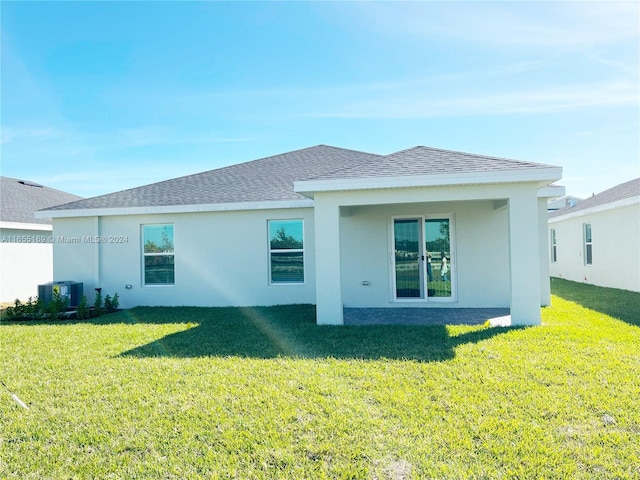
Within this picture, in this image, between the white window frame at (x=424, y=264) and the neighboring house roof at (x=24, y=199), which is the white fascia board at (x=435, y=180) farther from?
the neighboring house roof at (x=24, y=199)

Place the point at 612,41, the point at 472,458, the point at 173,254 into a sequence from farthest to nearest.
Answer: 1. the point at 173,254
2. the point at 612,41
3. the point at 472,458

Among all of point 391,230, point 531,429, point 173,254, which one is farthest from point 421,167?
point 173,254

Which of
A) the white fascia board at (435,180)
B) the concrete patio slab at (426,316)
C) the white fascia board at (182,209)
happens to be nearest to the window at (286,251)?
the white fascia board at (182,209)

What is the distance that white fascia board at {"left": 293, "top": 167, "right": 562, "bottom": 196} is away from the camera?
7.34 m

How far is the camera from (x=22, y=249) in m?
15.3

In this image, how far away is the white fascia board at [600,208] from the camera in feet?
40.7

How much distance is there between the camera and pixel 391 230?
419 inches

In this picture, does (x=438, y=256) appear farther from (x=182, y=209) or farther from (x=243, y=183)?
(x=182, y=209)

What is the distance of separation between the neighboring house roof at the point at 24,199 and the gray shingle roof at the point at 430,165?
45.3 ft

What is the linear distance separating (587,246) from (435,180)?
12087mm

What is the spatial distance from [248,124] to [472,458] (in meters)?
13.1

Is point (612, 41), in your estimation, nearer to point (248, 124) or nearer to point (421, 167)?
point (421, 167)

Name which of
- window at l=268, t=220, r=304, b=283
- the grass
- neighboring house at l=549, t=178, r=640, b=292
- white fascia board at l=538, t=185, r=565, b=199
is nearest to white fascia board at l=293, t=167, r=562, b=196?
white fascia board at l=538, t=185, r=565, b=199

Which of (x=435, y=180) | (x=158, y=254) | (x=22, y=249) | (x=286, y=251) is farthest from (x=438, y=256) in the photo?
(x=22, y=249)
